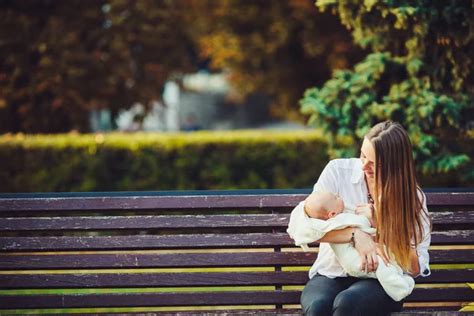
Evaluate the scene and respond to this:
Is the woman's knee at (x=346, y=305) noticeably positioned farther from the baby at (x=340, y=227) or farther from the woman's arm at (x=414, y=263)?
the woman's arm at (x=414, y=263)

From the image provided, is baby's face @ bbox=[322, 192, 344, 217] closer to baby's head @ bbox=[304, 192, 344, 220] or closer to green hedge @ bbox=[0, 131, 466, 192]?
baby's head @ bbox=[304, 192, 344, 220]

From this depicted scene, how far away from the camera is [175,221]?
4.52 metres

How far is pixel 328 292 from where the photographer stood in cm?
397

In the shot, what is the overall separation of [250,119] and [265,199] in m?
35.4

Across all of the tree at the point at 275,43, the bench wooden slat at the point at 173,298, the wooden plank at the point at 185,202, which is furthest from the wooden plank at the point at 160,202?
the tree at the point at 275,43

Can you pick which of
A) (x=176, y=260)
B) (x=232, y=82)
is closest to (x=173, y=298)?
(x=176, y=260)

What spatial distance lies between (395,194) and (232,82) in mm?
17119

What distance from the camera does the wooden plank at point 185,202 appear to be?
4.50 meters

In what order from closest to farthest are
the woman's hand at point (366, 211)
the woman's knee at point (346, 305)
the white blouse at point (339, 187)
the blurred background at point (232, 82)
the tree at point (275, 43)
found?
the woman's knee at point (346, 305), the woman's hand at point (366, 211), the white blouse at point (339, 187), the blurred background at point (232, 82), the tree at point (275, 43)

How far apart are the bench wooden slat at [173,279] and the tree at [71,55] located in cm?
1059

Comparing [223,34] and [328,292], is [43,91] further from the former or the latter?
[328,292]

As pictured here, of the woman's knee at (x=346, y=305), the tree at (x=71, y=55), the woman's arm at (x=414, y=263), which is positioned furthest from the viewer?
the tree at (x=71, y=55)

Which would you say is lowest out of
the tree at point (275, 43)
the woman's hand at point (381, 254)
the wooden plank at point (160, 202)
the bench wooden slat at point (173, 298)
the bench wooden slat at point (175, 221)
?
the bench wooden slat at point (173, 298)

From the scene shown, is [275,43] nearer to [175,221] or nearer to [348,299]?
[175,221]
